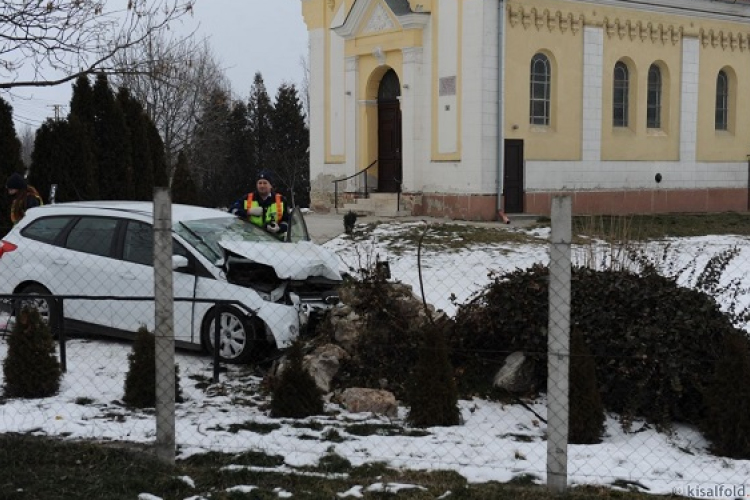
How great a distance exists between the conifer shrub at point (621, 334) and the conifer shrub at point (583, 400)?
290mm

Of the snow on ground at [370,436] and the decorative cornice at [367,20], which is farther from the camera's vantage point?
the decorative cornice at [367,20]

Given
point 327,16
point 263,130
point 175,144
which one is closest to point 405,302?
point 327,16

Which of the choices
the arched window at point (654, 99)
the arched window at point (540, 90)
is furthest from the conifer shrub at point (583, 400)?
the arched window at point (654, 99)

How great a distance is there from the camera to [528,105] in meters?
24.5

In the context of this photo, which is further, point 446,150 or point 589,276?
point 446,150

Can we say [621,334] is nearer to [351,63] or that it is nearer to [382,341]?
[382,341]

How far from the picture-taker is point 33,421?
25.0 ft

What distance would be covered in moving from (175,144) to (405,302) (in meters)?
36.6

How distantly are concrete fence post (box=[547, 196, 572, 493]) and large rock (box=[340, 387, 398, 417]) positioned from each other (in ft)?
6.73

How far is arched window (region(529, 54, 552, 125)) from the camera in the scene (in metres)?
24.9

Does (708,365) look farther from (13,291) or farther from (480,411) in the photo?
(13,291)

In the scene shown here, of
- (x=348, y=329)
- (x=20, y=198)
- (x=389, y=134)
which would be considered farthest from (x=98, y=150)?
(x=348, y=329)

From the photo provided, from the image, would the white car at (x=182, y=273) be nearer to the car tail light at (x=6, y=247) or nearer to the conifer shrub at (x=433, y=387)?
the car tail light at (x=6, y=247)

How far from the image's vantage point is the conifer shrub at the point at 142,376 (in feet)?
26.6
